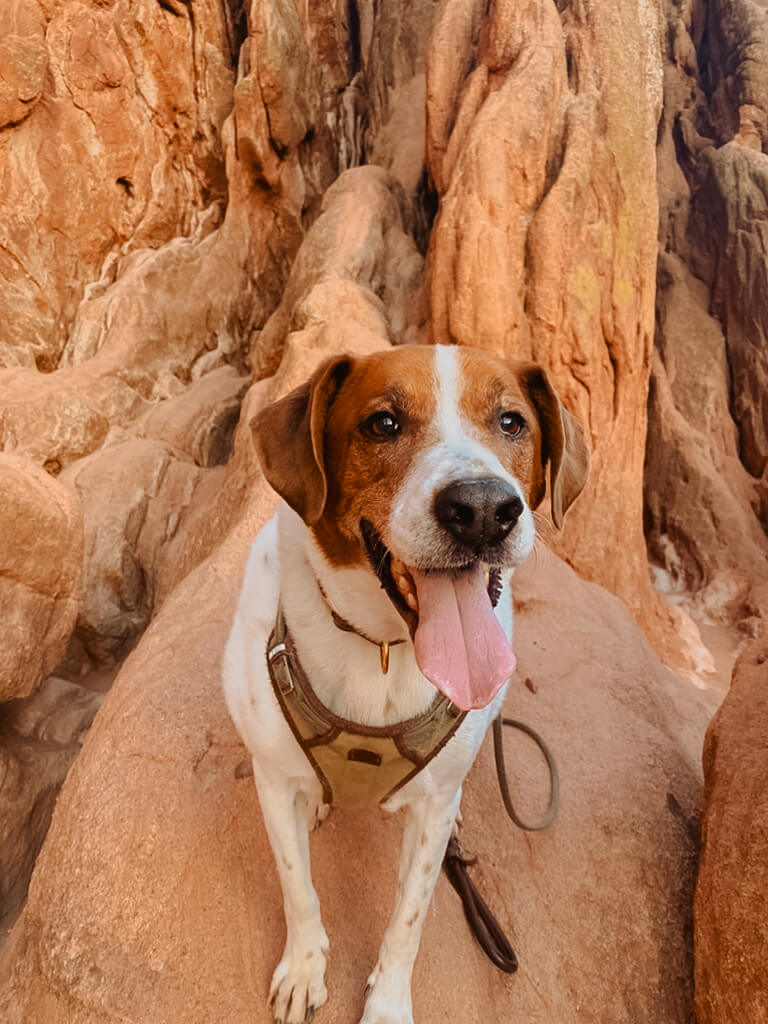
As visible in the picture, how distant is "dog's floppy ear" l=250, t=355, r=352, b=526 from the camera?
4.57 feet

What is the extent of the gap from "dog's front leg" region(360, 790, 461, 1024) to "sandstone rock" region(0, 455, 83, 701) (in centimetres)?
305

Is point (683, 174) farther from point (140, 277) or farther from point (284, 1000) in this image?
point (284, 1000)

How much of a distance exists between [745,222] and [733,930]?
11.2 m

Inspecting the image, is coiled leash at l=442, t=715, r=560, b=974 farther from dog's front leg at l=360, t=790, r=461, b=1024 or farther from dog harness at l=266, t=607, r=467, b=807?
dog harness at l=266, t=607, r=467, b=807

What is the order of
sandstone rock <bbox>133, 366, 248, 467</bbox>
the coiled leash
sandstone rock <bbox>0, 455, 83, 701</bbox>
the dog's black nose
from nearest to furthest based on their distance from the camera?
the dog's black nose
the coiled leash
sandstone rock <bbox>0, 455, 83, 701</bbox>
sandstone rock <bbox>133, 366, 248, 467</bbox>

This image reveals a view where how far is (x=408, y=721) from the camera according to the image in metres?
1.48

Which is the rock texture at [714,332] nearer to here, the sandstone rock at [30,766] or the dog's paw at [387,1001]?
the dog's paw at [387,1001]

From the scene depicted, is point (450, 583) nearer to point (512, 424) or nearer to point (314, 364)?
point (512, 424)

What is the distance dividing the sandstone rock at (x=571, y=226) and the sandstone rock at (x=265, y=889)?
13.6 feet

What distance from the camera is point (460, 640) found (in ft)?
4.21

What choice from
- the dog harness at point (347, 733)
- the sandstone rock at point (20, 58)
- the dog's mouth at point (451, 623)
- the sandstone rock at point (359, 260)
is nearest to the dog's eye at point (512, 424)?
the dog's mouth at point (451, 623)

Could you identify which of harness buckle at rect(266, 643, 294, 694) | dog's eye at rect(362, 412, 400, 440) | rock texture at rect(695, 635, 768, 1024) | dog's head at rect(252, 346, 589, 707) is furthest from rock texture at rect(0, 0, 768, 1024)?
dog's eye at rect(362, 412, 400, 440)

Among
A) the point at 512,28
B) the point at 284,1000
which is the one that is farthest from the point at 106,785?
the point at 512,28

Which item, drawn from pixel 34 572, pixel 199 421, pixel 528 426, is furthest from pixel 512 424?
pixel 199 421
